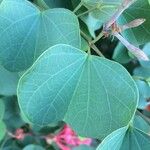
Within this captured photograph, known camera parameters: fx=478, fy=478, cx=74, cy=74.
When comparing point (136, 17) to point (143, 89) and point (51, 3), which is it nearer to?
point (51, 3)

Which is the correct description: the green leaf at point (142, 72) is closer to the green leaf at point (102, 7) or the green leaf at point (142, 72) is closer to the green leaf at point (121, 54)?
the green leaf at point (121, 54)

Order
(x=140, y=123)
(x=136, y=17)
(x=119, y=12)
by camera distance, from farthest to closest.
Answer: (x=140, y=123) → (x=136, y=17) → (x=119, y=12)

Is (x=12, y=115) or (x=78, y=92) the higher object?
(x=78, y=92)

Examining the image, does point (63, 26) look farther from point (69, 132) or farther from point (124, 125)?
point (69, 132)

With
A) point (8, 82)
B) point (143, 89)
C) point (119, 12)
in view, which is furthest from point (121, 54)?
point (119, 12)

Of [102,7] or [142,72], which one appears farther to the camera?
[142,72]

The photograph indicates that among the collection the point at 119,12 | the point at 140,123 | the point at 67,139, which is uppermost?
the point at 119,12

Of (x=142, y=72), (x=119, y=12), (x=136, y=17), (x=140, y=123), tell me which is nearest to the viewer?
(x=119, y=12)
